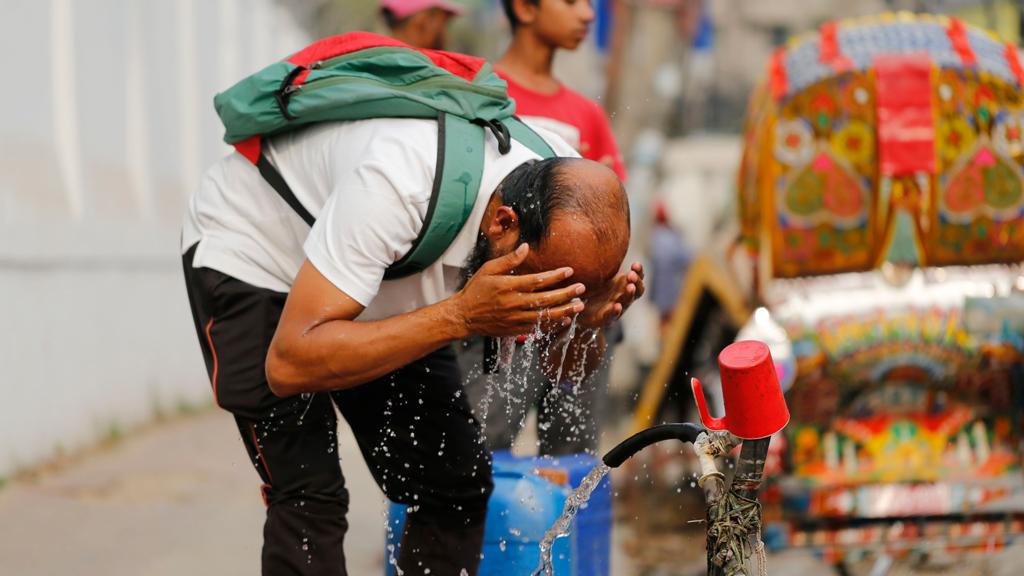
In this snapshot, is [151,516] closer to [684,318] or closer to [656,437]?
[684,318]

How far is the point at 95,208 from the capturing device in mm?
7512

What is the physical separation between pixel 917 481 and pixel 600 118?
1560 mm

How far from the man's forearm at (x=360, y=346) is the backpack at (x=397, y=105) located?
0.15 meters

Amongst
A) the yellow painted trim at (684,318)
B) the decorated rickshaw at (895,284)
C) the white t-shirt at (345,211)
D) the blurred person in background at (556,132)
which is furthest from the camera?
the yellow painted trim at (684,318)

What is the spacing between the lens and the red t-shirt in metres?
4.04

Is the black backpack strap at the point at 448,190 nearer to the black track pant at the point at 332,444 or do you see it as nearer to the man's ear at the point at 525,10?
the black track pant at the point at 332,444

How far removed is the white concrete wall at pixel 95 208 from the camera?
6.01 meters

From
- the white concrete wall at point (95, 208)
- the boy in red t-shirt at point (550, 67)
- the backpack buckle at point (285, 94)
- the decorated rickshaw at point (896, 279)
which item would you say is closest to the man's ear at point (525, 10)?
the boy in red t-shirt at point (550, 67)

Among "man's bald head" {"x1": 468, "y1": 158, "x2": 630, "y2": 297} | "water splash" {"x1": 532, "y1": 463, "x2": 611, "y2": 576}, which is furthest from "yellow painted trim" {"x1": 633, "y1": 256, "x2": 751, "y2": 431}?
"man's bald head" {"x1": 468, "y1": 158, "x2": 630, "y2": 297}

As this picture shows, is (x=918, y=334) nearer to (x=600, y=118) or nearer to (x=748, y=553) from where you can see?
(x=600, y=118)

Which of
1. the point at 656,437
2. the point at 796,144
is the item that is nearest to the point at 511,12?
the point at 796,144

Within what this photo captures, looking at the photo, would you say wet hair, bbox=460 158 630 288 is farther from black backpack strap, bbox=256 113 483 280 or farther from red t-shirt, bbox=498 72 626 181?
red t-shirt, bbox=498 72 626 181

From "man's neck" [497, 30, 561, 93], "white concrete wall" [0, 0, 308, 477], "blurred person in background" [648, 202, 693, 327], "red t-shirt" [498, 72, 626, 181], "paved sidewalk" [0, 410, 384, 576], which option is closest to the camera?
"red t-shirt" [498, 72, 626, 181]

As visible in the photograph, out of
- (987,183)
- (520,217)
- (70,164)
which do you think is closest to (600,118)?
(987,183)
